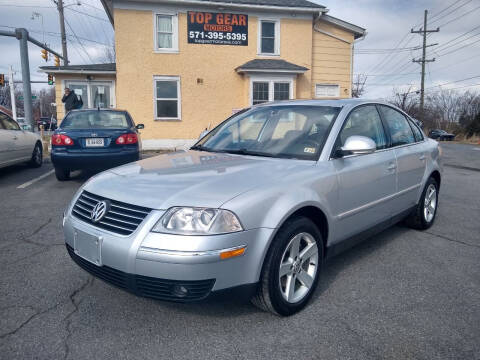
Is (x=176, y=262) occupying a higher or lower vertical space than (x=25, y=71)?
lower

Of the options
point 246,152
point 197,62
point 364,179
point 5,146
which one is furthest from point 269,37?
point 364,179

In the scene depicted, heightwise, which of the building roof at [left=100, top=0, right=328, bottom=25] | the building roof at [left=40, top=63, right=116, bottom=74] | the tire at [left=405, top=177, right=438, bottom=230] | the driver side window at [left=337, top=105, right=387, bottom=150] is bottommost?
the tire at [left=405, top=177, right=438, bottom=230]

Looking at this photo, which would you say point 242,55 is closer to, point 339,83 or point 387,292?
point 339,83

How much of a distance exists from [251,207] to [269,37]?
1514 cm

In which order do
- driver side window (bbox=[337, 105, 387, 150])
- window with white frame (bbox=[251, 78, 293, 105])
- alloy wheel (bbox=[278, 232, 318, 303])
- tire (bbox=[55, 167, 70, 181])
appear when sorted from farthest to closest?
window with white frame (bbox=[251, 78, 293, 105]), tire (bbox=[55, 167, 70, 181]), driver side window (bbox=[337, 105, 387, 150]), alloy wheel (bbox=[278, 232, 318, 303])

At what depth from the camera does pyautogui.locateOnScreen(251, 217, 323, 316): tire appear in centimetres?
249

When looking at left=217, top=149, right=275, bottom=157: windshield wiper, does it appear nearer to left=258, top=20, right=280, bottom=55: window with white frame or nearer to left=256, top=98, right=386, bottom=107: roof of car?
left=256, top=98, right=386, bottom=107: roof of car

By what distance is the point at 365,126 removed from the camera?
3723mm

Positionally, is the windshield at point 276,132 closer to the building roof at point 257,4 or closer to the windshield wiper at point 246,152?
the windshield wiper at point 246,152

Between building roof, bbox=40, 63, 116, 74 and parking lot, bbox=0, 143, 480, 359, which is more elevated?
building roof, bbox=40, 63, 116, 74

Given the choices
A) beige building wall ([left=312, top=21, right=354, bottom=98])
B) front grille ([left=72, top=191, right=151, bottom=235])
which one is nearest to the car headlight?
front grille ([left=72, top=191, right=151, bottom=235])

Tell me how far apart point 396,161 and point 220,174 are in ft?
6.85

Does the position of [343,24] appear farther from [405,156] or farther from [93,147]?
[405,156]

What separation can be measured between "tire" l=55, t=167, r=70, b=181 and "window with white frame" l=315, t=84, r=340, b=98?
11939 millimetres
